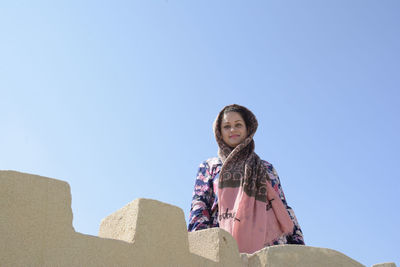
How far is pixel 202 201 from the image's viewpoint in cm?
439

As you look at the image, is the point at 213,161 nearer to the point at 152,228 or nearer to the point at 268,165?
the point at 268,165

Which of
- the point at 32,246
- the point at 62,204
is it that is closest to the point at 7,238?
the point at 32,246

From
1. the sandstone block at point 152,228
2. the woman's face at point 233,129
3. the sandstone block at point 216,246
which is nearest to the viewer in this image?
the sandstone block at point 152,228

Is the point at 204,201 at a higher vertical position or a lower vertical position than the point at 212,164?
lower

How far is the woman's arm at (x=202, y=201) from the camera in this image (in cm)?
419

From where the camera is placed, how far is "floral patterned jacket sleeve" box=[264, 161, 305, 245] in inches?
168

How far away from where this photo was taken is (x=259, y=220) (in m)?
3.97

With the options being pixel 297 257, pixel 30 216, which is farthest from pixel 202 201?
pixel 30 216

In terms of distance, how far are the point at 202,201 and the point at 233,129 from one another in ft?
2.62

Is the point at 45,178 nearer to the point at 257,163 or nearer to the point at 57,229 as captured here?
the point at 57,229

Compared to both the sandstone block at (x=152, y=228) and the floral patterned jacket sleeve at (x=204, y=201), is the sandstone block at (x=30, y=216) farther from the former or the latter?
the floral patterned jacket sleeve at (x=204, y=201)

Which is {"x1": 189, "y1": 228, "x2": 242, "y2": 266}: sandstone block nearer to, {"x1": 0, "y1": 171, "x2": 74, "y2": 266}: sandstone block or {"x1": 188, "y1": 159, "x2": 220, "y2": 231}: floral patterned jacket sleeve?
{"x1": 0, "y1": 171, "x2": 74, "y2": 266}: sandstone block

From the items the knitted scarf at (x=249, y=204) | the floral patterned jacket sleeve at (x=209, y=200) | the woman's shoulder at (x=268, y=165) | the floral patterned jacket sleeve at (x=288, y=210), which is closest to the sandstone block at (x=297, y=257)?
the knitted scarf at (x=249, y=204)

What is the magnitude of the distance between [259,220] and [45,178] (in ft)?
7.24
